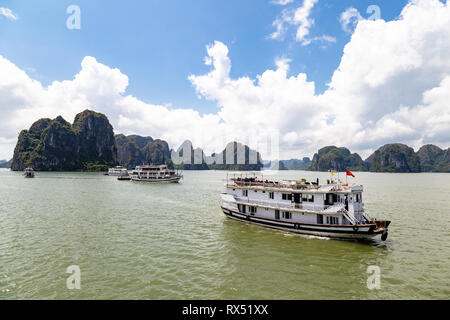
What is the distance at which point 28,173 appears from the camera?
124 metres

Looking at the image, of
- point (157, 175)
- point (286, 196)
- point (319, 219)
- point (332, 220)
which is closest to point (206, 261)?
point (286, 196)

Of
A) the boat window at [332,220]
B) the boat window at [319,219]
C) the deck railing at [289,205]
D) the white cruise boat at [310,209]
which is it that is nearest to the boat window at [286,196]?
the white cruise boat at [310,209]

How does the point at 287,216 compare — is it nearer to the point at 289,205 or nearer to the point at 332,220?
the point at 289,205

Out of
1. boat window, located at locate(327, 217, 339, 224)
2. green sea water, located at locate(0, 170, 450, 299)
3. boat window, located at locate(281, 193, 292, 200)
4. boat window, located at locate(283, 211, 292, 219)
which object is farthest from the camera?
boat window, located at locate(281, 193, 292, 200)

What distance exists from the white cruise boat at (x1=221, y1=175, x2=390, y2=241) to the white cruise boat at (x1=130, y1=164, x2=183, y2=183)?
78709 millimetres

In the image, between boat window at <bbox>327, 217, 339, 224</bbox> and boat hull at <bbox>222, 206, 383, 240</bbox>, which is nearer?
boat hull at <bbox>222, 206, 383, 240</bbox>

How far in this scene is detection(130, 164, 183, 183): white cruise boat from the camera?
346ft

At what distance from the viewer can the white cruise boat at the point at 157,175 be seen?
10556cm

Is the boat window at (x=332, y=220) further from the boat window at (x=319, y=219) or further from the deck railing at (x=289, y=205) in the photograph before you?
the deck railing at (x=289, y=205)

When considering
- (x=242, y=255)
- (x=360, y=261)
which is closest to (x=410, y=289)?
(x=360, y=261)

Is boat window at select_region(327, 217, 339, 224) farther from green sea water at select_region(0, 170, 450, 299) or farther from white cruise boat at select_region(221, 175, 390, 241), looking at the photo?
green sea water at select_region(0, 170, 450, 299)

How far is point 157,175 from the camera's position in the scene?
107 metres

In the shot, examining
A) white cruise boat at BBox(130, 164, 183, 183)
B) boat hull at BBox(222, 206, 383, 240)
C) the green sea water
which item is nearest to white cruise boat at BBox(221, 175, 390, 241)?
boat hull at BBox(222, 206, 383, 240)

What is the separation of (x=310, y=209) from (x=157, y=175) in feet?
302
